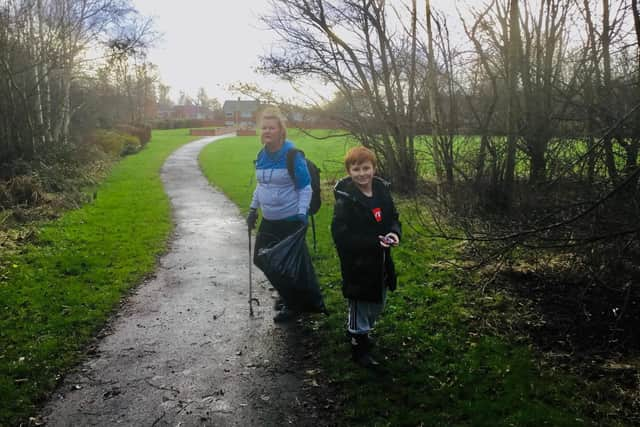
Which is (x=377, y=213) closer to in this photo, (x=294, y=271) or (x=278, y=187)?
(x=294, y=271)

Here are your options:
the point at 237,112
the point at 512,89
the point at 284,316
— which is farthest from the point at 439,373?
the point at 237,112

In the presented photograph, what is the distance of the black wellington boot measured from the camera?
4328 mm

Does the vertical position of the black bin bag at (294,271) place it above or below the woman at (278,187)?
below

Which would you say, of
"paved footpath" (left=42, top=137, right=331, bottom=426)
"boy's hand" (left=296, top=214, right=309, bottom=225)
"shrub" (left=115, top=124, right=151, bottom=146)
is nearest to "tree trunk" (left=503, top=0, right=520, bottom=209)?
"boy's hand" (left=296, top=214, right=309, bottom=225)

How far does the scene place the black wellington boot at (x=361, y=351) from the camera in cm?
433

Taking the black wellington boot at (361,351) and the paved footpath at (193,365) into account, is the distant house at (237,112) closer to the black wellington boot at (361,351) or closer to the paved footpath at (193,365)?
the paved footpath at (193,365)

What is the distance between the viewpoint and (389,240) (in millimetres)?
3965

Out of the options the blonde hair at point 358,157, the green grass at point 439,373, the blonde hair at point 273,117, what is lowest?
the green grass at point 439,373

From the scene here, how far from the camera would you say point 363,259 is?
161 inches

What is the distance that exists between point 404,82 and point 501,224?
26.4 ft

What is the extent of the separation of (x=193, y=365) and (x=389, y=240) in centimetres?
200

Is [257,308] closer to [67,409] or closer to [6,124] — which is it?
[67,409]

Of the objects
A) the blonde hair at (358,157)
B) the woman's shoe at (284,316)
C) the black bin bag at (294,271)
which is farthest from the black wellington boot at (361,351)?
the blonde hair at (358,157)

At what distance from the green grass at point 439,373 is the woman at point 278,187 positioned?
39.5 inches
